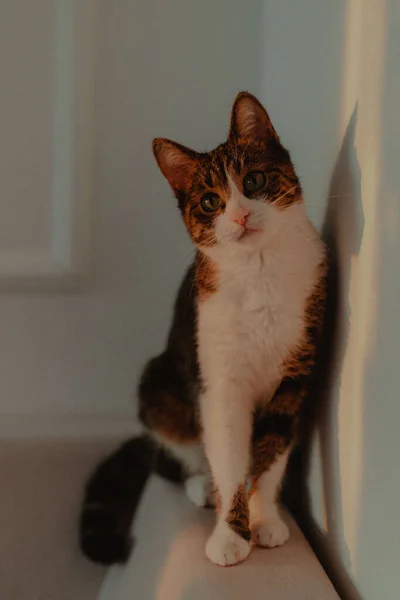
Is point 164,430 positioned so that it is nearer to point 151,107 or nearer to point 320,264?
point 320,264

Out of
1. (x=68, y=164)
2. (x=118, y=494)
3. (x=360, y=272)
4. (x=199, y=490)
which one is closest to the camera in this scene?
(x=360, y=272)

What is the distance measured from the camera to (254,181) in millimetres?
854

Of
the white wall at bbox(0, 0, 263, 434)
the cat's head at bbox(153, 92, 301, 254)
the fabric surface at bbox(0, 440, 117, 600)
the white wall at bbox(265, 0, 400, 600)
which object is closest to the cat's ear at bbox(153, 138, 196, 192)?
the cat's head at bbox(153, 92, 301, 254)

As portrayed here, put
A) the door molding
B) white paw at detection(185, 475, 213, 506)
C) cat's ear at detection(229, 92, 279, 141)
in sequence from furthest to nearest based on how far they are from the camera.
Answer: the door molding, white paw at detection(185, 475, 213, 506), cat's ear at detection(229, 92, 279, 141)

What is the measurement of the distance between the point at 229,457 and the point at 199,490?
20 centimetres

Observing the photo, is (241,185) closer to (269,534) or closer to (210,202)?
(210,202)

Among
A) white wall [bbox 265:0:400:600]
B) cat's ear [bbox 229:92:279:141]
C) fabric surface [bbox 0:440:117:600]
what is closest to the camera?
white wall [bbox 265:0:400:600]

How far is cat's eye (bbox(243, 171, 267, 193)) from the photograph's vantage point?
33.5 inches

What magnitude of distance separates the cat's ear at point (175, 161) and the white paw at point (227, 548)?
53 cm

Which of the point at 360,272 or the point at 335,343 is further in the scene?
the point at 335,343

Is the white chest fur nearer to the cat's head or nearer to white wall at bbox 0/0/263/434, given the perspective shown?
the cat's head

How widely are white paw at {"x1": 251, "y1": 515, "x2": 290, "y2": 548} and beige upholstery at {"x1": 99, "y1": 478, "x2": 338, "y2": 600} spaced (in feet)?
0.04

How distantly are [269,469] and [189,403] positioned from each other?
231mm

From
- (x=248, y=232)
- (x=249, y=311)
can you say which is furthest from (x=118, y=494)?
(x=248, y=232)
